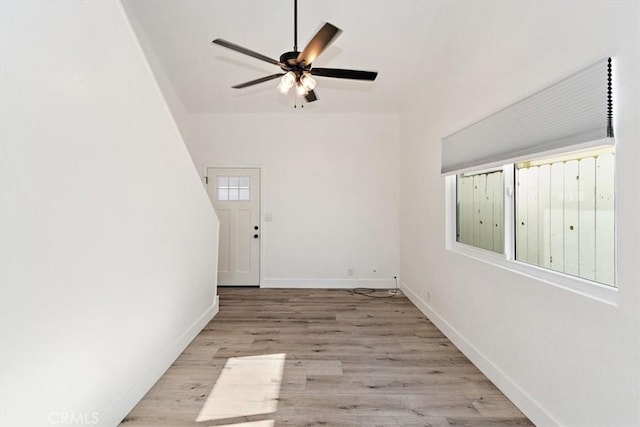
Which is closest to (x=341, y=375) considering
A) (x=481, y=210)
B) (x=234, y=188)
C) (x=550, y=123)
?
(x=481, y=210)

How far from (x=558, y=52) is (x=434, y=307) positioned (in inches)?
105

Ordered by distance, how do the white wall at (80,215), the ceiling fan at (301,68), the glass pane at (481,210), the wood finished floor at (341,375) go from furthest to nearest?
the glass pane at (481,210) → the ceiling fan at (301,68) → the wood finished floor at (341,375) → the white wall at (80,215)

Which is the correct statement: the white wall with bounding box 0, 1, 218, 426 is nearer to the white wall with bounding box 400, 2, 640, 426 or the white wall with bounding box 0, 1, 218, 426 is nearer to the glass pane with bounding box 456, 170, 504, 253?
the white wall with bounding box 400, 2, 640, 426

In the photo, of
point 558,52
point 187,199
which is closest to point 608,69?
point 558,52

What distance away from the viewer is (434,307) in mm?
3455

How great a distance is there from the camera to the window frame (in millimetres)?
1524

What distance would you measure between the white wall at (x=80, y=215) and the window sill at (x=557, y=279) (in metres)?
2.54

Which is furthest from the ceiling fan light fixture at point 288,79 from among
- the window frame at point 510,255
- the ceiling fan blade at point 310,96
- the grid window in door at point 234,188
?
the grid window in door at point 234,188

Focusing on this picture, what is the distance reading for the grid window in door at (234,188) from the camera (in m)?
5.20

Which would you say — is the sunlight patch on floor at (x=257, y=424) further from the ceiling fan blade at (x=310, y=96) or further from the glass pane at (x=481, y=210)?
the ceiling fan blade at (x=310, y=96)

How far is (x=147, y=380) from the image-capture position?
7.00ft

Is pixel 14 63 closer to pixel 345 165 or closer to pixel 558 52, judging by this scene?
pixel 558 52

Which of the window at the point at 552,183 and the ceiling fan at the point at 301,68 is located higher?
the ceiling fan at the point at 301,68

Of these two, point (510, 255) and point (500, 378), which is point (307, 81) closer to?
point (510, 255)
